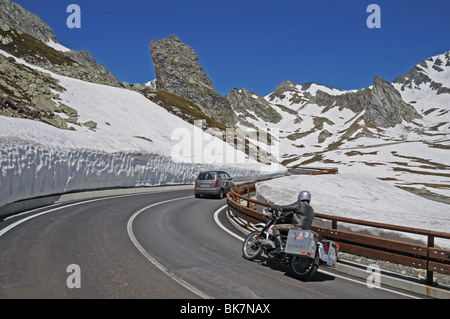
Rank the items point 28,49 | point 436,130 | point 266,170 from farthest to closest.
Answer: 1. point 436,130
2. point 28,49
3. point 266,170

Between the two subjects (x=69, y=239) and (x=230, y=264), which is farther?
(x=69, y=239)

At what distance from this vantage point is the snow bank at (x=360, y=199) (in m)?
13.9

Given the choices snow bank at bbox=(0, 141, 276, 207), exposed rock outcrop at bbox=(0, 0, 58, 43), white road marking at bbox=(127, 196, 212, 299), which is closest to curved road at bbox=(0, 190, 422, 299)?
white road marking at bbox=(127, 196, 212, 299)

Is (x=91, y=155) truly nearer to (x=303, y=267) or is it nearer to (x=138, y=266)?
(x=138, y=266)

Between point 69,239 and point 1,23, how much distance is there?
76.9 meters

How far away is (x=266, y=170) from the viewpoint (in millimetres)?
52375

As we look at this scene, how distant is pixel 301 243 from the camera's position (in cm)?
Answer: 614

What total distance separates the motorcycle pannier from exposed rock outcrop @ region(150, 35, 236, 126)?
304ft

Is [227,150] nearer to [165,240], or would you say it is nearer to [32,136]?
[32,136]

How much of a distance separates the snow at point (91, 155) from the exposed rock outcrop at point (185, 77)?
171 feet

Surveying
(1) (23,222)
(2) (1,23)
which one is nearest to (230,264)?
(1) (23,222)

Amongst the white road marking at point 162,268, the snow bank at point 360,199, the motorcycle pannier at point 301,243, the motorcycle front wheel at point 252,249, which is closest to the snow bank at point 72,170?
the white road marking at point 162,268

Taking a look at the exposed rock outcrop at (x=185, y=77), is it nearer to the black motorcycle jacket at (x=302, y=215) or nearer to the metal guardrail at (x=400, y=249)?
the metal guardrail at (x=400, y=249)
